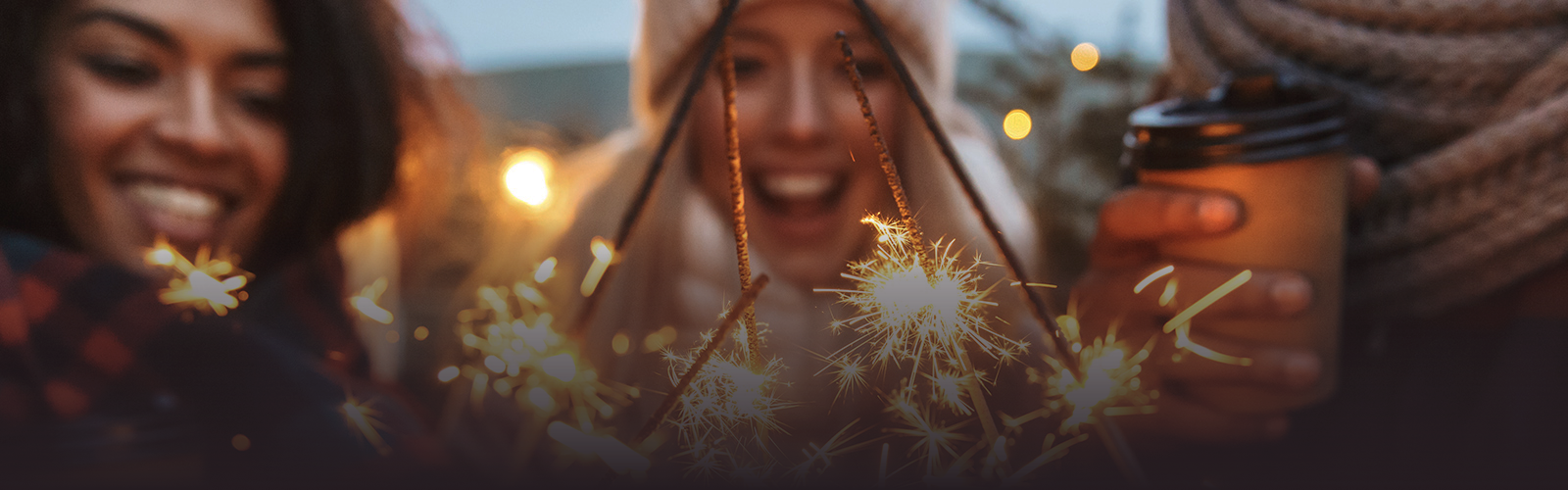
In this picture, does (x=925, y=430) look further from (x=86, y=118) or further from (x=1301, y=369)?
(x=86, y=118)

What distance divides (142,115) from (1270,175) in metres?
0.88

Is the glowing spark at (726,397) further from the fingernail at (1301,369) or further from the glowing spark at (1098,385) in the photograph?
the fingernail at (1301,369)

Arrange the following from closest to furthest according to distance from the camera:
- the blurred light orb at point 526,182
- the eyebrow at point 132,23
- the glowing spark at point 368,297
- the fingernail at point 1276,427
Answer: the fingernail at point 1276,427 < the eyebrow at point 132,23 < the glowing spark at point 368,297 < the blurred light orb at point 526,182

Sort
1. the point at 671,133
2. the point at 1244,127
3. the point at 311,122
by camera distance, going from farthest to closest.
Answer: the point at 311,122 → the point at 1244,127 → the point at 671,133

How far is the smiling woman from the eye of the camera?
1.53 feet

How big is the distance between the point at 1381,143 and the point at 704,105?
1.62 ft

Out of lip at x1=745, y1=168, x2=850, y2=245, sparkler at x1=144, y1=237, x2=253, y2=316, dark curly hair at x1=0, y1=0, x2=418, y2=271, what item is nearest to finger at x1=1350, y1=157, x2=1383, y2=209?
lip at x1=745, y1=168, x2=850, y2=245

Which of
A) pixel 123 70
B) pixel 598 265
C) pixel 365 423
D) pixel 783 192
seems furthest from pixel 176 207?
pixel 783 192

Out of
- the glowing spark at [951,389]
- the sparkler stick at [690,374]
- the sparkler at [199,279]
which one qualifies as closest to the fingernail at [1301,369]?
the glowing spark at [951,389]

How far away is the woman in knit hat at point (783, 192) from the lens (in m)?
0.37

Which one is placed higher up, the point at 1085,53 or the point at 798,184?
the point at 1085,53

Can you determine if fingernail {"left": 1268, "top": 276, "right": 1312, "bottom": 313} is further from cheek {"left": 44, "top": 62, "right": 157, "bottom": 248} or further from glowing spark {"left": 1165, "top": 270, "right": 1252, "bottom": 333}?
cheek {"left": 44, "top": 62, "right": 157, "bottom": 248}

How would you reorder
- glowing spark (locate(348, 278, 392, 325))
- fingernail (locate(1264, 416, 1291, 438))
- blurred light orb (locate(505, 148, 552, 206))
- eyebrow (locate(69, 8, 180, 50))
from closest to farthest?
1. fingernail (locate(1264, 416, 1291, 438))
2. eyebrow (locate(69, 8, 180, 50))
3. glowing spark (locate(348, 278, 392, 325))
4. blurred light orb (locate(505, 148, 552, 206))

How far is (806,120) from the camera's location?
0.38 meters
